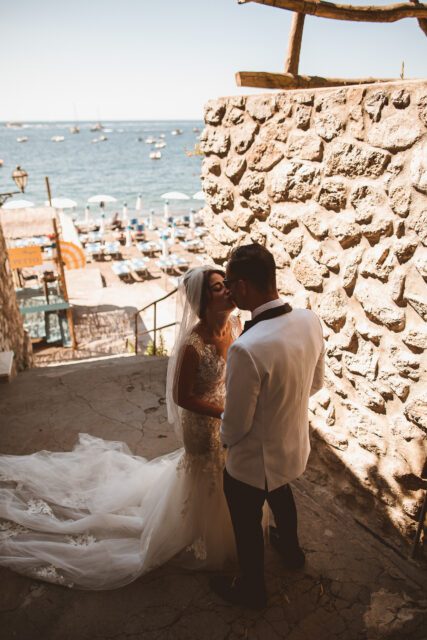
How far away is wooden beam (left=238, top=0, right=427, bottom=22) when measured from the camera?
313 centimetres

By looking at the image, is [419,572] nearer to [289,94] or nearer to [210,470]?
[210,470]

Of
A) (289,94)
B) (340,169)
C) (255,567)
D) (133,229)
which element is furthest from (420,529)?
(133,229)

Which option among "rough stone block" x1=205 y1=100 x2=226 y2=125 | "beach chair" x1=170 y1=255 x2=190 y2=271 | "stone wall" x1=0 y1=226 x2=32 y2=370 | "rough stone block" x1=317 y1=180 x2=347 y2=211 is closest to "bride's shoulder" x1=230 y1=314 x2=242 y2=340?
"rough stone block" x1=317 y1=180 x2=347 y2=211

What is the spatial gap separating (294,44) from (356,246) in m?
1.99

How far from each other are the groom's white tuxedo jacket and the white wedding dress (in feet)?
1.45

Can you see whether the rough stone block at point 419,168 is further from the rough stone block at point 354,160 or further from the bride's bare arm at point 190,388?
the bride's bare arm at point 190,388

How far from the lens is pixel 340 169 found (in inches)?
110

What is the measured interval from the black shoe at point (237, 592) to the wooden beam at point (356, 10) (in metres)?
3.73

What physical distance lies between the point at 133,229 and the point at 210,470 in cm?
2397

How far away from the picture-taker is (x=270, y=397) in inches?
77.0

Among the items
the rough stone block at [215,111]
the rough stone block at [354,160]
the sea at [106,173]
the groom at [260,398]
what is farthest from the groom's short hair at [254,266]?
the sea at [106,173]

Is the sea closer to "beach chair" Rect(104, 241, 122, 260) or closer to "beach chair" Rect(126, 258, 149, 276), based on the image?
"beach chair" Rect(104, 241, 122, 260)

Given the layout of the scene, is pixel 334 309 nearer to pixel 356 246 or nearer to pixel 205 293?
pixel 356 246

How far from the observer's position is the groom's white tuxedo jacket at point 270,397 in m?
1.88
